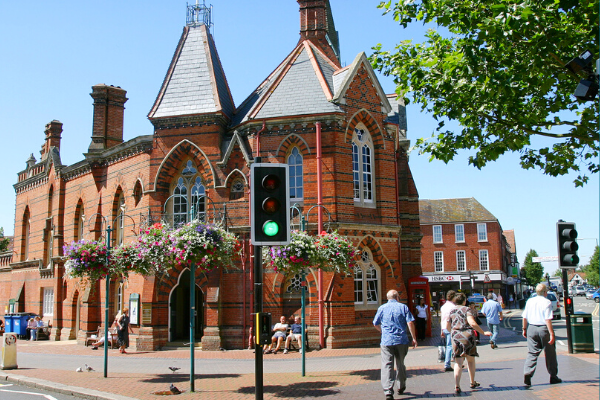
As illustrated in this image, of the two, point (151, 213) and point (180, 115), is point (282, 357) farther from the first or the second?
point (180, 115)

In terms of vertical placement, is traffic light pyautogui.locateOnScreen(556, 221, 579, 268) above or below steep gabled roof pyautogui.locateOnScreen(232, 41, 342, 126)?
below

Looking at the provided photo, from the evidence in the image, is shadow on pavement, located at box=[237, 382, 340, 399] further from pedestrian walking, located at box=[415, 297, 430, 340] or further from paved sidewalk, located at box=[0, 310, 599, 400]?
pedestrian walking, located at box=[415, 297, 430, 340]

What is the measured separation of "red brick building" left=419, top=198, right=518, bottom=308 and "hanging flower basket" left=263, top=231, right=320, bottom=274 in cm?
4420

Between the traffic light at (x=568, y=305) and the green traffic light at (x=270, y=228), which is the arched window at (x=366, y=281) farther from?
the green traffic light at (x=270, y=228)

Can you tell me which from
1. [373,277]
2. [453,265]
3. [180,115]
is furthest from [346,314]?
[453,265]

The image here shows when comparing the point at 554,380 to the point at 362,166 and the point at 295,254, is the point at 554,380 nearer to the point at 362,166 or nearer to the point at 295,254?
the point at 295,254

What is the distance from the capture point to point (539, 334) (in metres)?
9.99

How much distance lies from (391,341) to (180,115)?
1473 cm

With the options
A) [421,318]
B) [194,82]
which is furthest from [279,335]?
[194,82]

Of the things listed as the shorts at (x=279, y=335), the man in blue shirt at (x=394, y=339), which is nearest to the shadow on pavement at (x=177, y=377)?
the shorts at (x=279, y=335)

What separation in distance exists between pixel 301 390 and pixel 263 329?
3.45 metres

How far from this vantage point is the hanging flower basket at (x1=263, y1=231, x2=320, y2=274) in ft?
42.3

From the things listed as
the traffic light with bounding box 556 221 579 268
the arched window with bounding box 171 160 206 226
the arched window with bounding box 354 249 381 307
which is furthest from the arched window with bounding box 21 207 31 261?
the traffic light with bounding box 556 221 579 268

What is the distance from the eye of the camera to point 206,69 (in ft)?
76.0
